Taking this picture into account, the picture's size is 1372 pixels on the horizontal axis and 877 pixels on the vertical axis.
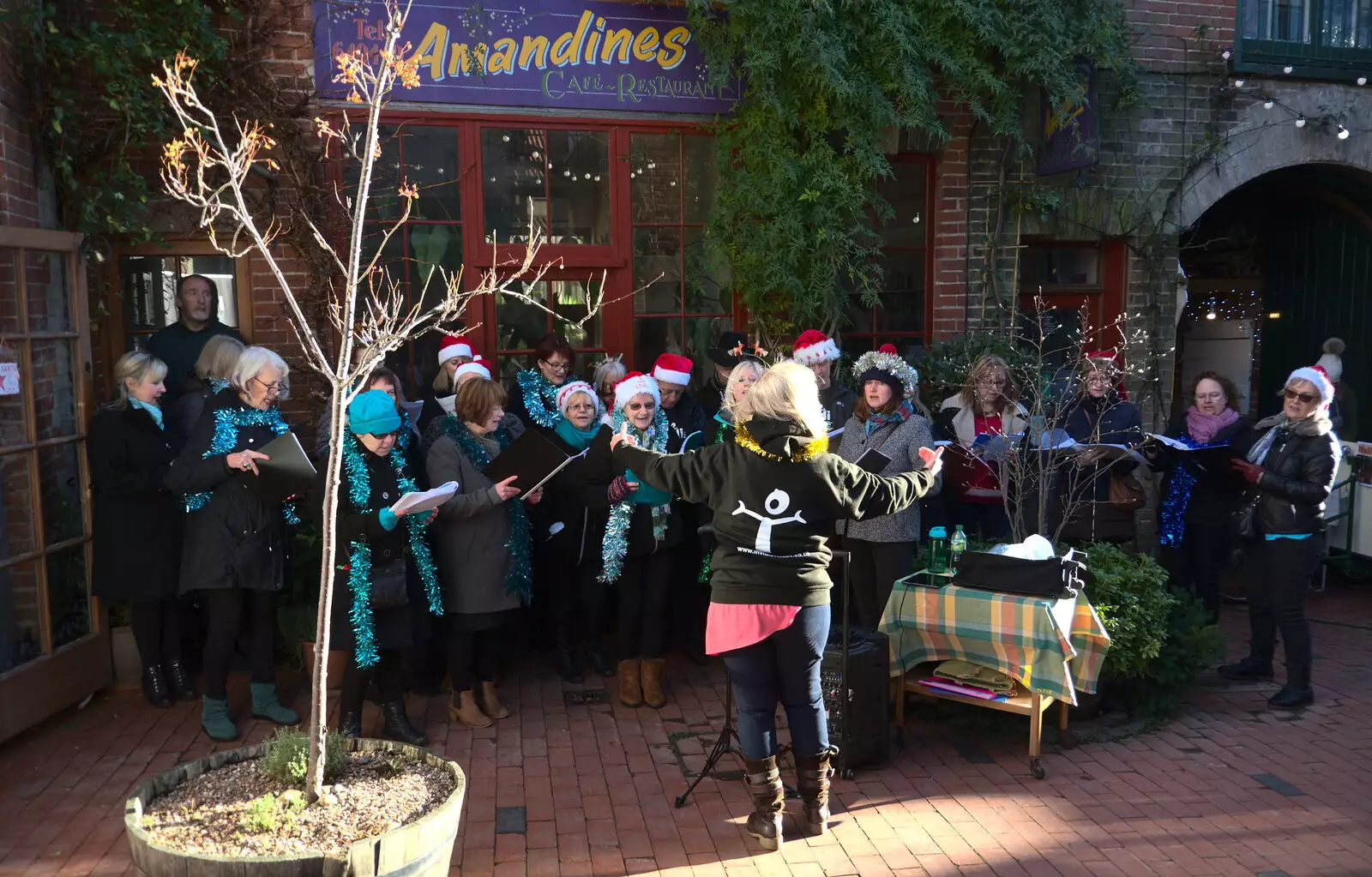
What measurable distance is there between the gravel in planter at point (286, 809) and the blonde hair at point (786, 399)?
1.69 metres

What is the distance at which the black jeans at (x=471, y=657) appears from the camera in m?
5.53

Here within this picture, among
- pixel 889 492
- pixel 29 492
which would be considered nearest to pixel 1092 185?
pixel 889 492

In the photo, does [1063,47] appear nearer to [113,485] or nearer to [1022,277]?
[1022,277]

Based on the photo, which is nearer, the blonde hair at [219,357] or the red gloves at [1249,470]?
the blonde hair at [219,357]

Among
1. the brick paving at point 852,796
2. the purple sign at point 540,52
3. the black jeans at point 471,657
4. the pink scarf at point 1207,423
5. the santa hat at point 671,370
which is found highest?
the purple sign at point 540,52

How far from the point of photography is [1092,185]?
8.85 meters

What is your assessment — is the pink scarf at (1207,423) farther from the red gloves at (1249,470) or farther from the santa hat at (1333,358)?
the santa hat at (1333,358)

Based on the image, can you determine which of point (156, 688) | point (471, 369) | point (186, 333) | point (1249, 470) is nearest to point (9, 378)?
point (186, 333)

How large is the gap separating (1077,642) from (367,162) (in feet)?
12.6

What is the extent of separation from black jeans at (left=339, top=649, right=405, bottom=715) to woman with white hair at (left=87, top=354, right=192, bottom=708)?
1.26 metres

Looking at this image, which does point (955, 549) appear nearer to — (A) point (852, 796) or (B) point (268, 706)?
(A) point (852, 796)

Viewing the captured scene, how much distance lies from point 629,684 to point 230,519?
7.26 feet

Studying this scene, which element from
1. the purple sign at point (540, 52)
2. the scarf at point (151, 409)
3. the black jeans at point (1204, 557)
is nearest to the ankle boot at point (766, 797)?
the scarf at point (151, 409)

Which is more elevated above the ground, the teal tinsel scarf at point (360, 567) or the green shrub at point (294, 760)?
the teal tinsel scarf at point (360, 567)
